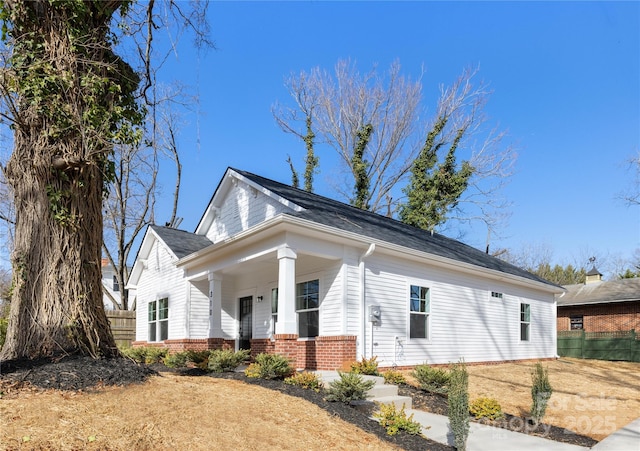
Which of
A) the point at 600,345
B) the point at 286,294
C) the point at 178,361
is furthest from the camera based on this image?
the point at 600,345

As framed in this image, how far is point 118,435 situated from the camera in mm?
4613

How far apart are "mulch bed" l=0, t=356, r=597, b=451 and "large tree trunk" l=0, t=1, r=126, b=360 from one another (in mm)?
308

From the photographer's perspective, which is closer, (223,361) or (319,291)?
(223,361)

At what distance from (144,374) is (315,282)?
19.0ft

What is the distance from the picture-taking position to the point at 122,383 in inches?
235

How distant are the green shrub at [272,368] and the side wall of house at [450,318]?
2.72 metres

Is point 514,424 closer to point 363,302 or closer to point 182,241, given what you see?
point 363,302

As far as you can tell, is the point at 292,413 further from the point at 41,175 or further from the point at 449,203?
the point at 449,203

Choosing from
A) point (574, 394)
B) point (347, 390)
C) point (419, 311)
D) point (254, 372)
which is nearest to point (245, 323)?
point (419, 311)

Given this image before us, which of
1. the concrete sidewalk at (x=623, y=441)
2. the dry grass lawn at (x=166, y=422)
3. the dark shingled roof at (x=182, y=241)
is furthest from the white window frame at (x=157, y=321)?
the concrete sidewalk at (x=623, y=441)

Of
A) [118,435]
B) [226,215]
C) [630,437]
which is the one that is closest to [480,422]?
[630,437]

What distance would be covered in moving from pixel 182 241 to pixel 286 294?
7594mm

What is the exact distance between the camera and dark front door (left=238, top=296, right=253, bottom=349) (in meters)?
14.3

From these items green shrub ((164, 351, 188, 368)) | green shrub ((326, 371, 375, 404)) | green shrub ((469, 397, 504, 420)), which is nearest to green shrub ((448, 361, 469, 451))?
green shrub ((469, 397, 504, 420))
